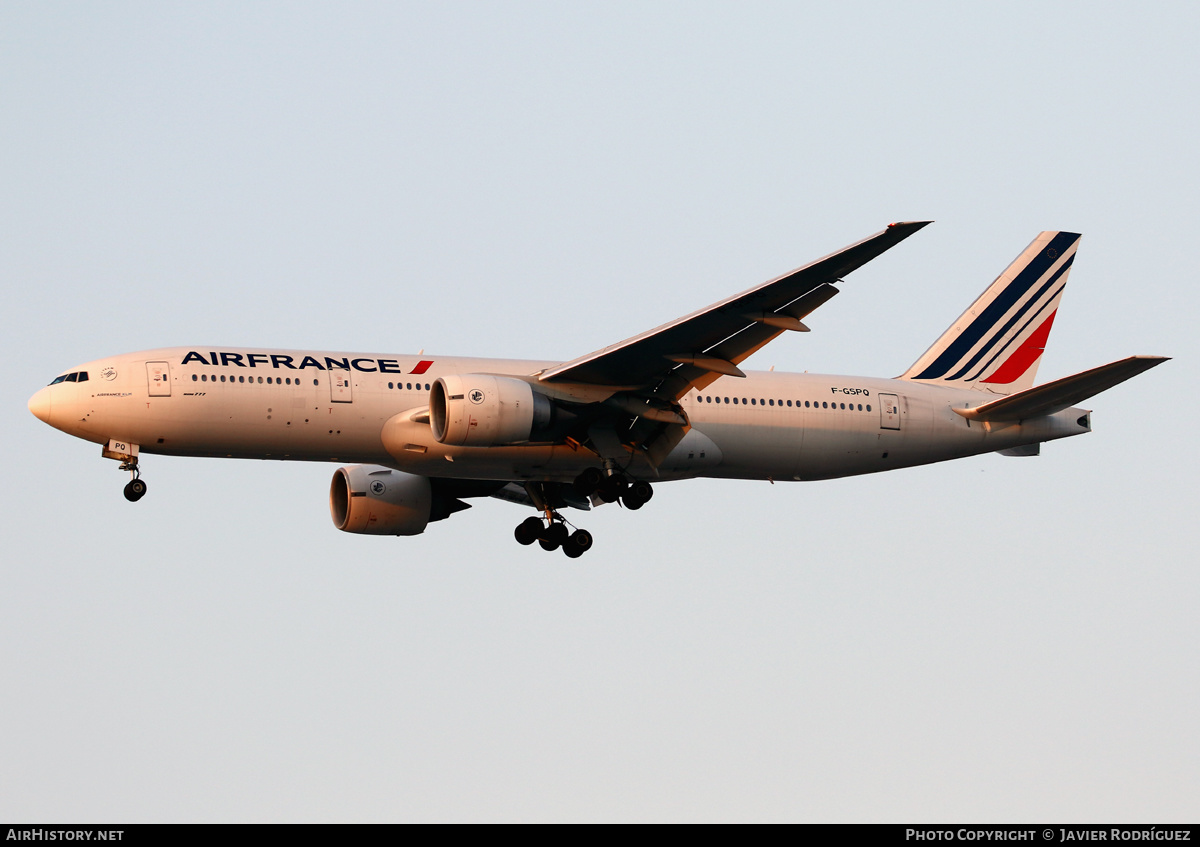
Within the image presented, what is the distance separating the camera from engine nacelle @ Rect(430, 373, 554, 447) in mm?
36125

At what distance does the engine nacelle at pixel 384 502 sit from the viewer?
44.5m

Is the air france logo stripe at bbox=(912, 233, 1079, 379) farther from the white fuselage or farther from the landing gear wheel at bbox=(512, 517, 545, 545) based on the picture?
the landing gear wheel at bbox=(512, 517, 545, 545)

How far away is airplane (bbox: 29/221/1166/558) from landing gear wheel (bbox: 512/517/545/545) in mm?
42

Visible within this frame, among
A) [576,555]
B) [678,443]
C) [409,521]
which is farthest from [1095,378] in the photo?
[409,521]

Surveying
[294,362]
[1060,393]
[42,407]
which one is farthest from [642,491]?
[42,407]

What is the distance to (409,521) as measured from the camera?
4478 cm

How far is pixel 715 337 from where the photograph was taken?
36562mm

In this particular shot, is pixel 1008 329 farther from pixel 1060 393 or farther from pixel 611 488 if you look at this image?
pixel 611 488

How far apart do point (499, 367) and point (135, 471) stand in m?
8.70

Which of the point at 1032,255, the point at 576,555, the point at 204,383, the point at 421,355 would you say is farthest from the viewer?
the point at 1032,255

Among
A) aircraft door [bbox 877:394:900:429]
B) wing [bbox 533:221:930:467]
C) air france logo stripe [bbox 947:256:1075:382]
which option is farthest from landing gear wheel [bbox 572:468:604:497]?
air france logo stripe [bbox 947:256:1075:382]

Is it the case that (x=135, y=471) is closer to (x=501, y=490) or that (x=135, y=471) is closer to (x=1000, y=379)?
(x=501, y=490)

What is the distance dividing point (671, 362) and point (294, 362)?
864 centimetres

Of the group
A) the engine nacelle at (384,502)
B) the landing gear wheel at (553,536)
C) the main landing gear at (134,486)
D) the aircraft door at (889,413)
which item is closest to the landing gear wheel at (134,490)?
the main landing gear at (134,486)
